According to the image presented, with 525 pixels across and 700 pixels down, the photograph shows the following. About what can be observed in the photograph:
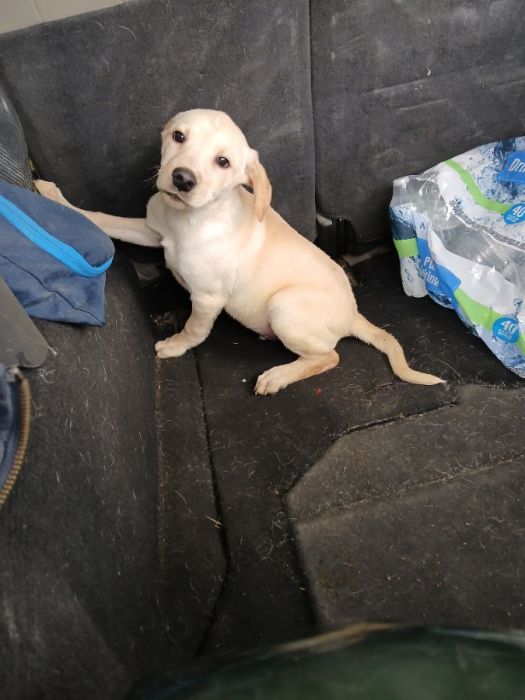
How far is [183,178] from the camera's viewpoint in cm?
131

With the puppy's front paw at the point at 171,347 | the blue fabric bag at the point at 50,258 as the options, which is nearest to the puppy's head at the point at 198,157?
the blue fabric bag at the point at 50,258

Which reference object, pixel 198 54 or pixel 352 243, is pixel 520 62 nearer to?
pixel 352 243

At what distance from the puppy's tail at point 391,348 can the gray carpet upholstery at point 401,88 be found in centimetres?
55

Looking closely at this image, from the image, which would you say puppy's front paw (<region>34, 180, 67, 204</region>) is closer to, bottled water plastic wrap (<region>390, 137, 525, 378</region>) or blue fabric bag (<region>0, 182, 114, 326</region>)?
blue fabric bag (<region>0, 182, 114, 326</region>)

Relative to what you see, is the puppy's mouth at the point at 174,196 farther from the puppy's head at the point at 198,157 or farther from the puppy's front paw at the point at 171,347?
the puppy's front paw at the point at 171,347

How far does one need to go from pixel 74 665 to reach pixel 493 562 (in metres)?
1.08

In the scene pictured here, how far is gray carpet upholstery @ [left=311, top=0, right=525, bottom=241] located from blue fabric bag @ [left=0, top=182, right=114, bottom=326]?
3.24ft

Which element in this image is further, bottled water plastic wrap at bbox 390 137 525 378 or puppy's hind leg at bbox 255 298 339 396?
bottled water plastic wrap at bbox 390 137 525 378

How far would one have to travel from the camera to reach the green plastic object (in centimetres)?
44

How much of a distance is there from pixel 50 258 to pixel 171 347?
78 cm

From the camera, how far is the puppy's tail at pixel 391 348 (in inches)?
68.0

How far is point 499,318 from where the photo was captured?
1779 mm

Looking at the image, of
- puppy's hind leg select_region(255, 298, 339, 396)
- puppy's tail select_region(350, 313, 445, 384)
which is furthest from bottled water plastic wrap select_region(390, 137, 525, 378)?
puppy's hind leg select_region(255, 298, 339, 396)

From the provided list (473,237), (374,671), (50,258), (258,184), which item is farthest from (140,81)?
(374,671)
